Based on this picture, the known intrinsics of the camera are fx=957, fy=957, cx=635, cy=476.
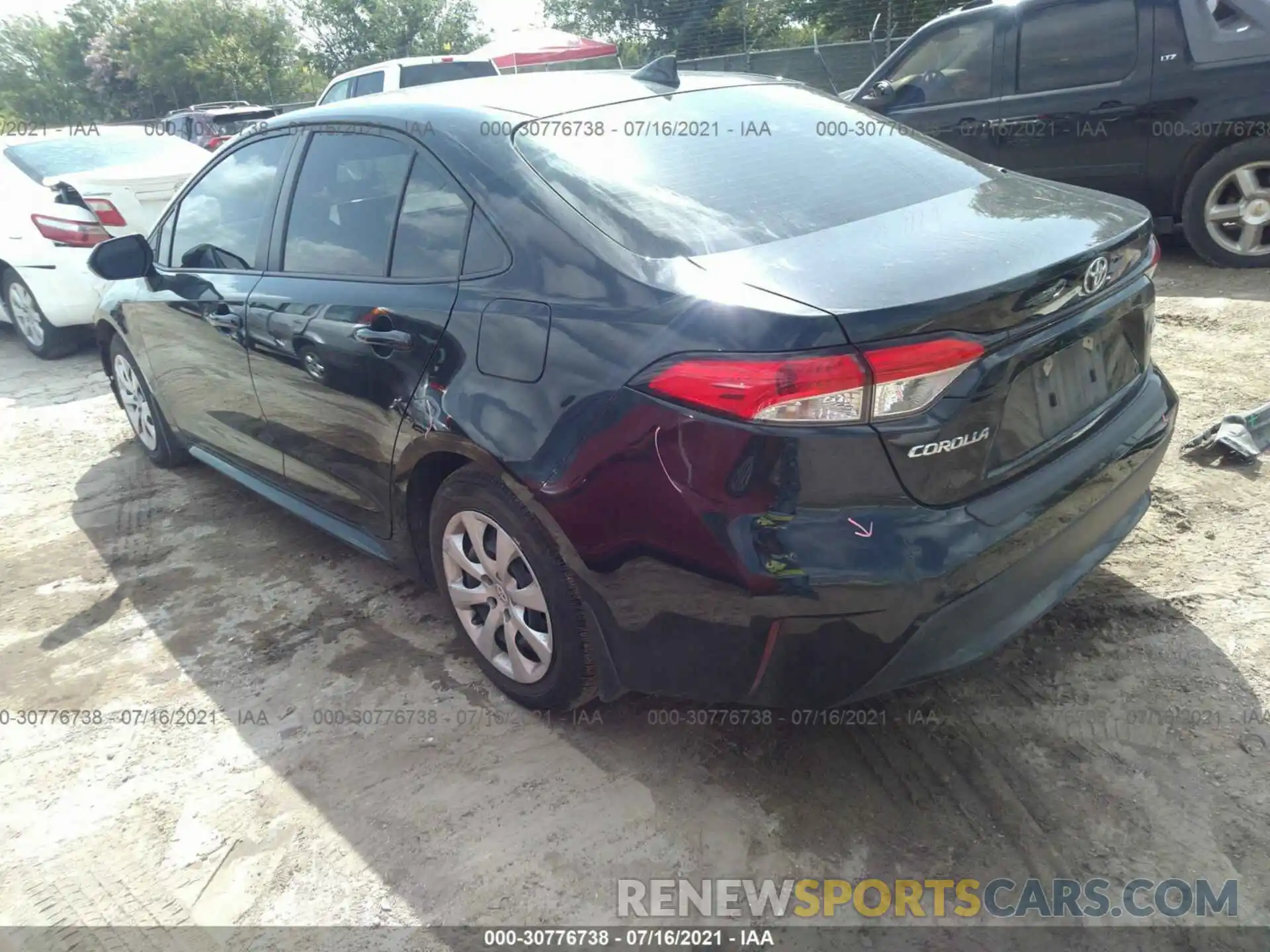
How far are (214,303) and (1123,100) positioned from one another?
563cm

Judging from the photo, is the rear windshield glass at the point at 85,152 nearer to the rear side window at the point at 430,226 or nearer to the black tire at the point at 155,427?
the black tire at the point at 155,427

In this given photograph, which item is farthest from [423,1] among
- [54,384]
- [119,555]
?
[119,555]

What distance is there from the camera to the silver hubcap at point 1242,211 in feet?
18.8

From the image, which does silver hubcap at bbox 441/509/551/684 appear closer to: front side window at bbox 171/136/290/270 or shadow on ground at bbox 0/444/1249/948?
shadow on ground at bbox 0/444/1249/948

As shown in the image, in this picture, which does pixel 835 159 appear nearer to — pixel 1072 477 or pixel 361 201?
pixel 1072 477

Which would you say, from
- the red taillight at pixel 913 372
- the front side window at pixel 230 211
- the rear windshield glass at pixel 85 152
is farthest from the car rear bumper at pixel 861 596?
the rear windshield glass at pixel 85 152

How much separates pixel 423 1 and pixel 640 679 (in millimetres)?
51301

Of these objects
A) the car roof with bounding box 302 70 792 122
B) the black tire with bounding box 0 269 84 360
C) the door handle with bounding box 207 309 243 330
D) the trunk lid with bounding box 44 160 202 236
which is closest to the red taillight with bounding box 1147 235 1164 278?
the car roof with bounding box 302 70 792 122

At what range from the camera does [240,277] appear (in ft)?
11.5

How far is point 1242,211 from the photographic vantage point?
19.2 ft

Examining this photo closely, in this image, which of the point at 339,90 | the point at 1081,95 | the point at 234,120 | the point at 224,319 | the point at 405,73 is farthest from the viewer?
the point at 234,120

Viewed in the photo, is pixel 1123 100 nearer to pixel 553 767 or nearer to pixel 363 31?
pixel 553 767

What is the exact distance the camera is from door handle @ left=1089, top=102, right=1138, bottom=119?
20.1 feet

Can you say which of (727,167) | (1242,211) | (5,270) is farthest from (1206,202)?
(5,270)
